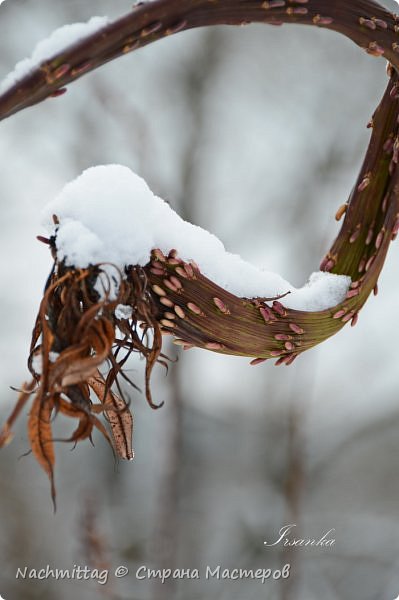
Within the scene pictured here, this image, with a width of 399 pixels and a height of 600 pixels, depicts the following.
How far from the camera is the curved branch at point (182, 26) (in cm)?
32

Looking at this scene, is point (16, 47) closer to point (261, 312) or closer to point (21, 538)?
point (21, 538)

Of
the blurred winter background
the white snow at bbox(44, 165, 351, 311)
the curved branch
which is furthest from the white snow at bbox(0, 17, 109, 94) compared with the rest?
the blurred winter background

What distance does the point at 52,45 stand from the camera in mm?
325

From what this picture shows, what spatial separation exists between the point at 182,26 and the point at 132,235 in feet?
0.48

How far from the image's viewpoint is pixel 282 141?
2.68m

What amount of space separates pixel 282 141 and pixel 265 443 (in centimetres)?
144

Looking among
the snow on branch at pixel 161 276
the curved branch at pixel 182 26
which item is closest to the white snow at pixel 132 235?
the snow on branch at pixel 161 276

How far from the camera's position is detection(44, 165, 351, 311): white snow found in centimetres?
43

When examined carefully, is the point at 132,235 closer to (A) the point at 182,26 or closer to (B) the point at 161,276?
(B) the point at 161,276

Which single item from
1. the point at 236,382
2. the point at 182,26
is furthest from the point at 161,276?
the point at 236,382

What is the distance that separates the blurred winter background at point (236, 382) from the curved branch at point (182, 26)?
2.08 metres

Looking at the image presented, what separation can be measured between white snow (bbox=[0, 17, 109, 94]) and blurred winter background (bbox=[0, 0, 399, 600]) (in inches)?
85.8

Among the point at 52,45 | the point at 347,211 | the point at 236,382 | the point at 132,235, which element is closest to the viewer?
the point at 52,45

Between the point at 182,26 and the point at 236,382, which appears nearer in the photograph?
the point at 182,26
